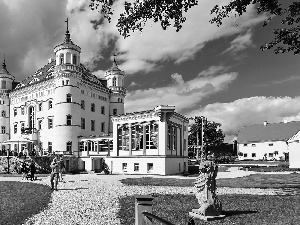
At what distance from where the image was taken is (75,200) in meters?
14.5

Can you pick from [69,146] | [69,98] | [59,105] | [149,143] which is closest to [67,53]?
[69,98]

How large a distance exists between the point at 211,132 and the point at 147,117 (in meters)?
50.5

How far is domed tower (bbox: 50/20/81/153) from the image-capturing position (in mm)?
44469

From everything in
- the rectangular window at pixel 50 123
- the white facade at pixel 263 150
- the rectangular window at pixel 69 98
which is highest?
the rectangular window at pixel 69 98

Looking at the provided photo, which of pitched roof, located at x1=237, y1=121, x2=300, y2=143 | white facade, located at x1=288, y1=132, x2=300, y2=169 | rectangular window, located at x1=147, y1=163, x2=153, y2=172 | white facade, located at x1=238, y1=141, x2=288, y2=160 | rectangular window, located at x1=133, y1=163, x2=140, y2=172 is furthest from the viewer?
pitched roof, located at x1=237, y1=121, x2=300, y2=143

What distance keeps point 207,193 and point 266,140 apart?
232 feet

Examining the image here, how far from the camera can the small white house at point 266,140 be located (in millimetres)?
74188

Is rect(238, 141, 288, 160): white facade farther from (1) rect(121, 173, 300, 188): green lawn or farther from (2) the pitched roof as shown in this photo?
(1) rect(121, 173, 300, 188): green lawn

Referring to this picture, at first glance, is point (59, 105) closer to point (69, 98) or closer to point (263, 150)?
point (69, 98)

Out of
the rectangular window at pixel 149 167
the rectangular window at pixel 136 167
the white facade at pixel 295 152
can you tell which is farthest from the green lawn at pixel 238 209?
the white facade at pixel 295 152

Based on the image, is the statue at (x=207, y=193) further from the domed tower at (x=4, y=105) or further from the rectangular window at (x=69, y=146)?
the domed tower at (x=4, y=105)

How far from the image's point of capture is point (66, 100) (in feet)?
148

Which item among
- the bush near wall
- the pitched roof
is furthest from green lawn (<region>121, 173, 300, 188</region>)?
the pitched roof

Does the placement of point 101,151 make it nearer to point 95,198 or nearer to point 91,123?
point 91,123
